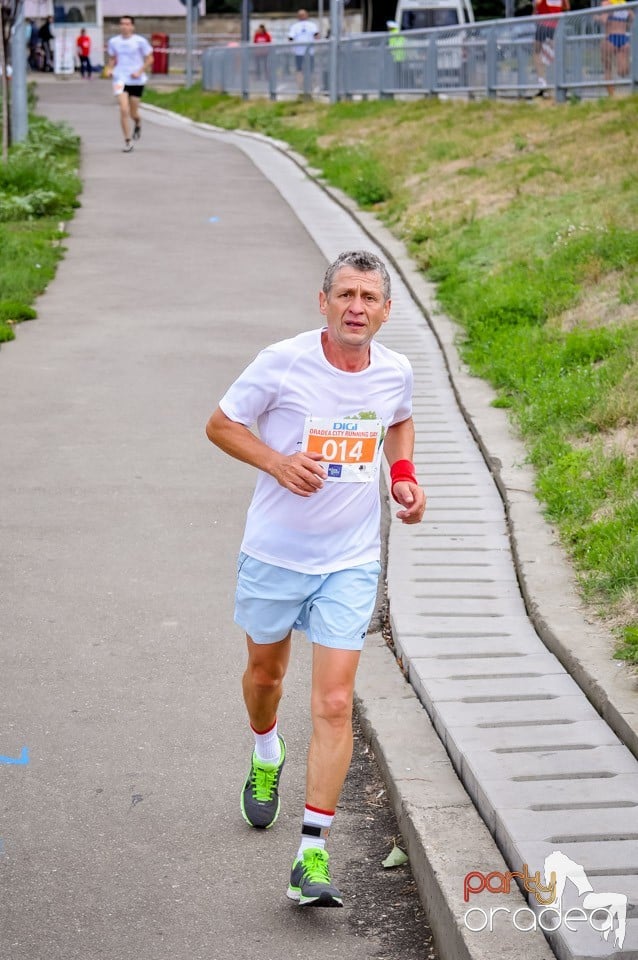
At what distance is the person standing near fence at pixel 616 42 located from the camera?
21.8 m

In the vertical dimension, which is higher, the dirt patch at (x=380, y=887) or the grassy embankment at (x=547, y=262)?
the grassy embankment at (x=547, y=262)

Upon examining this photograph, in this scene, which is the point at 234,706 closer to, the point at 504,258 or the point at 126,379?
the point at 126,379

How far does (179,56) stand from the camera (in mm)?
69812

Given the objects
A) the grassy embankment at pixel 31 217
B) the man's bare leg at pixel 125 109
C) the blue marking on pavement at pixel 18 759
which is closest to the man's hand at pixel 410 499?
the blue marking on pavement at pixel 18 759

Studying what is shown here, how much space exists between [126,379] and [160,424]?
1.30 meters

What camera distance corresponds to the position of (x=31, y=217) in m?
18.4

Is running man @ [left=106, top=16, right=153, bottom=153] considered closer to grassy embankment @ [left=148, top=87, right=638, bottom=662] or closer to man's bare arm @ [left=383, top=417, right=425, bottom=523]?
grassy embankment @ [left=148, top=87, right=638, bottom=662]

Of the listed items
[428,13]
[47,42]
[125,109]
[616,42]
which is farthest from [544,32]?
[47,42]

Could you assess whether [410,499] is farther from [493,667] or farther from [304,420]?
[493,667]

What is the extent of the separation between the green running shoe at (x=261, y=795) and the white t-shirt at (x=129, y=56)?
2185cm

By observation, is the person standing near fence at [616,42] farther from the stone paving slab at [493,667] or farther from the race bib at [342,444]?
the race bib at [342,444]

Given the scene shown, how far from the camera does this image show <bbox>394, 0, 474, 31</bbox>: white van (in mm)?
42656

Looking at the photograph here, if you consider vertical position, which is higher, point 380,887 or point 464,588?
point 464,588

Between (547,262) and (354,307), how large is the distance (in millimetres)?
8592
